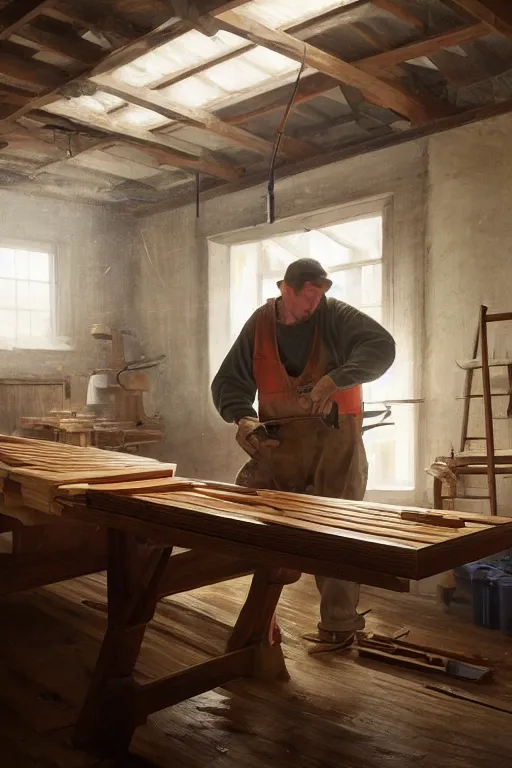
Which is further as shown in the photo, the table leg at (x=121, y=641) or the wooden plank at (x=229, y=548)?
the table leg at (x=121, y=641)

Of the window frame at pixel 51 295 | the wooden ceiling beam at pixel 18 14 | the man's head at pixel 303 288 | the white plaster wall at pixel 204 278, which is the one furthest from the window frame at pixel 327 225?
the wooden ceiling beam at pixel 18 14

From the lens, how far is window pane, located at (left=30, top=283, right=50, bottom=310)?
6.84 m

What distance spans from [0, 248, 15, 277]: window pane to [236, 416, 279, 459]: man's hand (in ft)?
12.9

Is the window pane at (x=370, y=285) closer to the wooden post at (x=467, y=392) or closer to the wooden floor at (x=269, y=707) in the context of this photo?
the wooden post at (x=467, y=392)

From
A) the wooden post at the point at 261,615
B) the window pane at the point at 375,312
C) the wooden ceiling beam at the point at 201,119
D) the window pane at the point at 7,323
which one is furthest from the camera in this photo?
the window pane at the point at 7,323

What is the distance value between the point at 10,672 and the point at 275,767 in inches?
56.9

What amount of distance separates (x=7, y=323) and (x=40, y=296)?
0.42m

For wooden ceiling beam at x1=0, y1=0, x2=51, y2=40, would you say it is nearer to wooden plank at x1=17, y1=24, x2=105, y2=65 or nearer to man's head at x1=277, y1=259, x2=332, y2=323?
wooden plank at x1=17, y1=24, x2=105, y2=65

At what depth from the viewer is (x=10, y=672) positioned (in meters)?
3.26

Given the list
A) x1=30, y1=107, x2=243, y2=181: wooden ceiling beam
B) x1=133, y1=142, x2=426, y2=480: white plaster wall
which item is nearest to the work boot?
x1=133, y1=142, x2=426, y2=480: white plaster wall

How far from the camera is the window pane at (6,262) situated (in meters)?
6.68

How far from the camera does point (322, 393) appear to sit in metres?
3.51

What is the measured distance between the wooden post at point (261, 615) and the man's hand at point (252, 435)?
78 centimetres

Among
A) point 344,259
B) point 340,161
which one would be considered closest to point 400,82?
point 340,161
